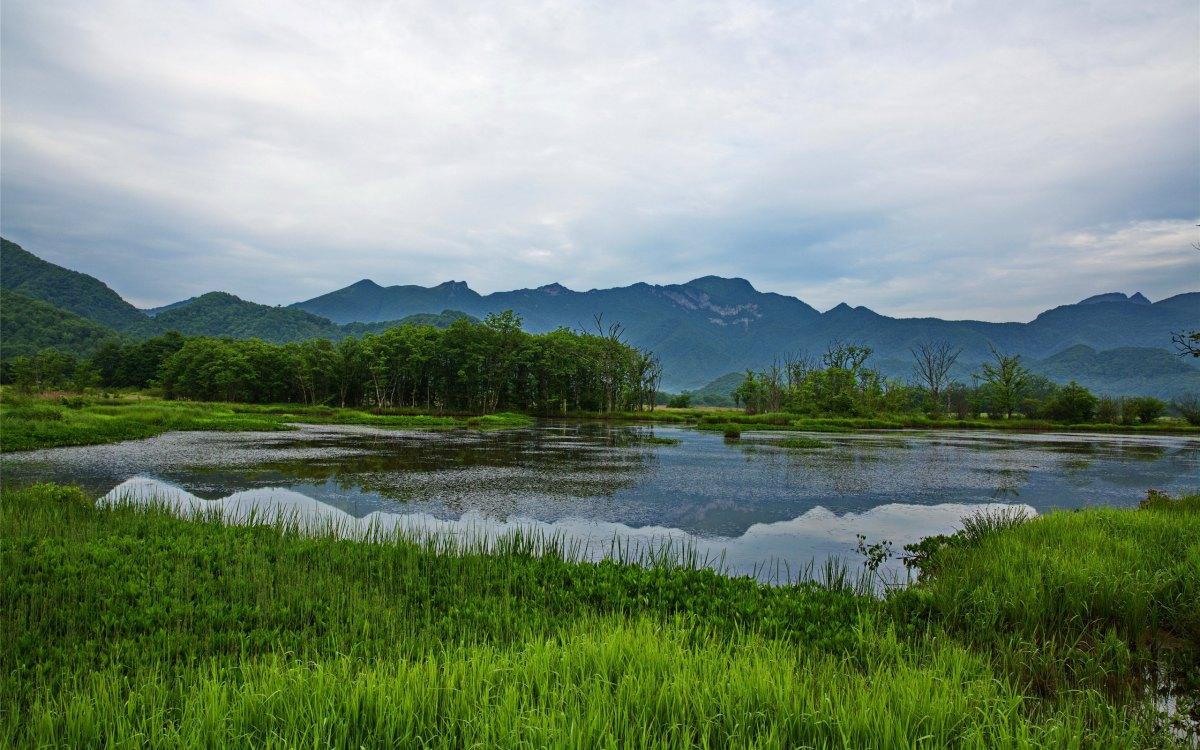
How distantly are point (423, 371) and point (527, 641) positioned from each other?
86.8 m

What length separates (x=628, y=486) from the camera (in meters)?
19.8

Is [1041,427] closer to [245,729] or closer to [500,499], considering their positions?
[500,499]

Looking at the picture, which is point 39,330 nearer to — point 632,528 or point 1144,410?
point 632,528

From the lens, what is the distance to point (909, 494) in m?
19.3

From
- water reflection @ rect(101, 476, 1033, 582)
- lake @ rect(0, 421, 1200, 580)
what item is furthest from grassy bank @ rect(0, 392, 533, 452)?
→ water reflection @ rect(101, 476, 1033, 582)

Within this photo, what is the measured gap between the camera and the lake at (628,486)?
13.1 m

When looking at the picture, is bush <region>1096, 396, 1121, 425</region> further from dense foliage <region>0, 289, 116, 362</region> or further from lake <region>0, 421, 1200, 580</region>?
dense foliage <region>0, 289, 116, 362</region>

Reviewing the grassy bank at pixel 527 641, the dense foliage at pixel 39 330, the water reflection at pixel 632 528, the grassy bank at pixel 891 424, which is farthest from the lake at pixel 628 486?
the dense foliage at pixel 39 330

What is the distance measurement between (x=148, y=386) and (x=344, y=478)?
11403cm

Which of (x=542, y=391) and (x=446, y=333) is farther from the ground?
(x=446, y=333)

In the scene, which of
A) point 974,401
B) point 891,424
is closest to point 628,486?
point 891,424

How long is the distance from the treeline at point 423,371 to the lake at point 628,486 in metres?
53.3

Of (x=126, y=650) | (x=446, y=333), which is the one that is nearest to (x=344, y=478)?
(x=126, y=650)

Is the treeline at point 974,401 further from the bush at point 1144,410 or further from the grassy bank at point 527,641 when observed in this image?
the grassy bank at point 527,641
